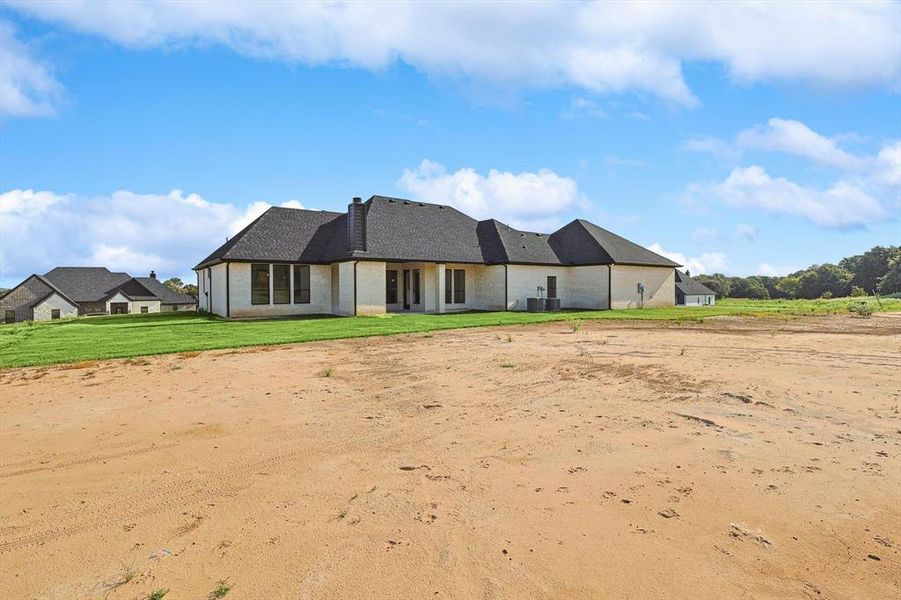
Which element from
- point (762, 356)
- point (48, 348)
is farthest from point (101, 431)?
point (762, 356)

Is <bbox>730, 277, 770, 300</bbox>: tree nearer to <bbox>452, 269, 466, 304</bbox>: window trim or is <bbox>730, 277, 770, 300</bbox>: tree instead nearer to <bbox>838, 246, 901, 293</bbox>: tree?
<bbox>838, 246, 901, 293</bbox>: tree

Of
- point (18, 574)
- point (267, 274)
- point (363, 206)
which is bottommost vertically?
point (18, 574)

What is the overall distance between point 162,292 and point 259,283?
44.0 metres

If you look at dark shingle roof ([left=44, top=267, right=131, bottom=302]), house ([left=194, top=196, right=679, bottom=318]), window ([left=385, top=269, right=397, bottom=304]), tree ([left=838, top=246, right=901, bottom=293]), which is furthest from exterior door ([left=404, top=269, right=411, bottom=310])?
tree ([left=838, top=246, right=901, bottom=293])

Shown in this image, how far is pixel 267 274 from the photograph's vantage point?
81.9ft

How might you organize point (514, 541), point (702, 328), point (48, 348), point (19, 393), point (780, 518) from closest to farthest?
point (514, 541), point (780, 518), point (19, 393), point (48, 348), point (702, 328)

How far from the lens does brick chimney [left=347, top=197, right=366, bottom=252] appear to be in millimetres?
25156

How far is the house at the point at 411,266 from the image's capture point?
24781 mm

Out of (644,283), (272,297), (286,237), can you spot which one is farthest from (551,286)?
(272,297)

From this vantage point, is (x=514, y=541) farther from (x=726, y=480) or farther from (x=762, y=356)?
(x=762, y=356)

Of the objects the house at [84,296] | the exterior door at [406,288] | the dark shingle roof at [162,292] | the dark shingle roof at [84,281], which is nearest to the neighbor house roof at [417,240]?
the exterior door at [406,288]

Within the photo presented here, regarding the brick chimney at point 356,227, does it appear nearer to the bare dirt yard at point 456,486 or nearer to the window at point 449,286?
the window at point 449,286

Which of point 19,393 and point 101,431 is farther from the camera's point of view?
point 19,393

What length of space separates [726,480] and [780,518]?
2.13ft
